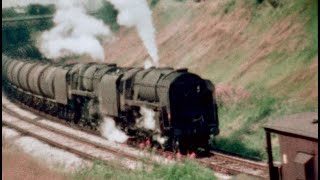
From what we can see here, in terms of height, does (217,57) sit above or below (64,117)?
above

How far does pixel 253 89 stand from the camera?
70.7 ft

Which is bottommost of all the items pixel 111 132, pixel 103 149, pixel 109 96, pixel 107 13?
pixel 103 149

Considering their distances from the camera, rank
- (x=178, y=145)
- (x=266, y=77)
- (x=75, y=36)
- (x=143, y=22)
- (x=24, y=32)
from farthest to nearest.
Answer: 1. (x=24, y=32)
2. (x=75, y=36)
3. (x=143, y=22)
4. (x=266, y=77)
5. (x=178, y=145)

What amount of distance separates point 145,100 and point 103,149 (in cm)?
247

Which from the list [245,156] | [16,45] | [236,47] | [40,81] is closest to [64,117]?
[40,81]

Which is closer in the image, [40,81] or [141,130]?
[141,130]

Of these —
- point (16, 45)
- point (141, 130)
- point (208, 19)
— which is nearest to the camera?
point (141, 130)

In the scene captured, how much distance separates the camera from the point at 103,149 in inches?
699

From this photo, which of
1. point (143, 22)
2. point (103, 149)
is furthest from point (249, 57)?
point (103, 149)

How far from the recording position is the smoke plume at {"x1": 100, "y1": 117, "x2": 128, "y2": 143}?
18984 millimetres

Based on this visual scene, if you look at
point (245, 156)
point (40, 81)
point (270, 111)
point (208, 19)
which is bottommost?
point (245, 156)

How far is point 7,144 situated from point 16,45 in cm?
3878

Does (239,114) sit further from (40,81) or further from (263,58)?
(40,81)

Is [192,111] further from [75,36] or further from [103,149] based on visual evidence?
[75,36]
